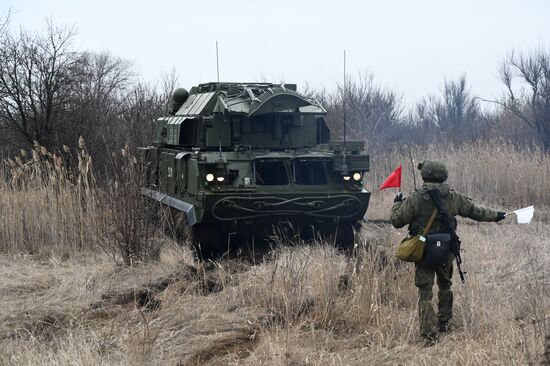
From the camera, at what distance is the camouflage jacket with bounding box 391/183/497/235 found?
6.70m

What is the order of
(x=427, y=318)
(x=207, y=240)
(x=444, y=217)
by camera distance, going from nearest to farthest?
(x=427, y=318)
(x=444, y=217)
(x=207, y=240)

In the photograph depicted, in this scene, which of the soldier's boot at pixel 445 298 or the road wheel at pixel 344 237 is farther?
the road wheel at pixel 344 237

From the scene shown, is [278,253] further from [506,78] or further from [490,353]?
[506,78]

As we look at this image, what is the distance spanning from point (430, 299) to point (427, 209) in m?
0.72

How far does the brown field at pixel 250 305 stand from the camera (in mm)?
6000

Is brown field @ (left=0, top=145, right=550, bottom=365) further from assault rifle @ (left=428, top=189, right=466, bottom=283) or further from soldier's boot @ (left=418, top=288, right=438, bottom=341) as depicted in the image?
assault rifle @ (left=428, top=189, right=466, bottom=283)

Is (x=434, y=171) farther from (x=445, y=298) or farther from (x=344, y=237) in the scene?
(x=344, y=237)

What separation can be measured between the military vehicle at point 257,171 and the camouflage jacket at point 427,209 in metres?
3.40

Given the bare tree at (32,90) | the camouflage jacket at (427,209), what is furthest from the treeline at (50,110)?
the camouflage jacket at (427,209)

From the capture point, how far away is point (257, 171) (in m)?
10.5

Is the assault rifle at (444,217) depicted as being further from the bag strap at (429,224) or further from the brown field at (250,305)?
the brown field at (250,305)

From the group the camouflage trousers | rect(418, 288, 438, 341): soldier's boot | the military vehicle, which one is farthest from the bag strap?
the military vehicle

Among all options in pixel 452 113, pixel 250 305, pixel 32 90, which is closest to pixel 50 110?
pixel 32 90

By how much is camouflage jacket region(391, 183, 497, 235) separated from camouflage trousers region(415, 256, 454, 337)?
32cm
